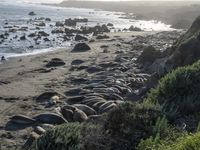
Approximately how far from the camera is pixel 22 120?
13992mm

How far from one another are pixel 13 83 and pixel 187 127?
12972 mm

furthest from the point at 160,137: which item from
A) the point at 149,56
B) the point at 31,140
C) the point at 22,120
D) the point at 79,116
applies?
the point at 149,56

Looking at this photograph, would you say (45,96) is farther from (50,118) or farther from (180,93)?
(180,93)

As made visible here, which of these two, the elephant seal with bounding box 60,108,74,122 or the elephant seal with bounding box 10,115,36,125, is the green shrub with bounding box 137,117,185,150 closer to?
the elephant seal with bounding box 60,108,74,122

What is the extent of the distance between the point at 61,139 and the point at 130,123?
1284 millimetres

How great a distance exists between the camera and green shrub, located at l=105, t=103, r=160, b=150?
839cm

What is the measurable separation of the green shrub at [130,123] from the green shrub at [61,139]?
62cm

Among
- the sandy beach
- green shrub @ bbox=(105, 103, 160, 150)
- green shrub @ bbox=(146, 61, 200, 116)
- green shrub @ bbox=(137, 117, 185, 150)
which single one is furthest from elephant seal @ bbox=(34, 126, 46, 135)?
green shrub @ bbox=(137, 117, 185, 150)

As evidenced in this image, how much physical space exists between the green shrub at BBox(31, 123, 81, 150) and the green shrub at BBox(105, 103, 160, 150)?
24.4 inches

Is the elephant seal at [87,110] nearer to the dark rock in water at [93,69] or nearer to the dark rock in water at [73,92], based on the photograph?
the dark rock in water at [73,92]

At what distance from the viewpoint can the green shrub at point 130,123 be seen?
27.5 ft

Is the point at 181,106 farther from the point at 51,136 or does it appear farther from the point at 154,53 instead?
the point at 154,53

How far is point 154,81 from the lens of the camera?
1561cm

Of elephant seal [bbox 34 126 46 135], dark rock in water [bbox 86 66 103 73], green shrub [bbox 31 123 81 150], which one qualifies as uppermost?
green shrub [bbox 31 123 81 150]
